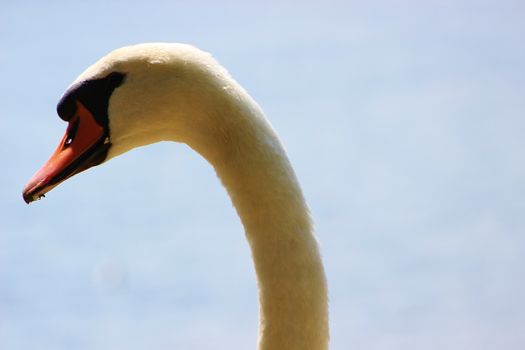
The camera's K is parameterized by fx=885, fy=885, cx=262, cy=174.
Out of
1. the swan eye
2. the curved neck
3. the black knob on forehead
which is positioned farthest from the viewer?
the swan eye

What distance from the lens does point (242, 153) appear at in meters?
3.02

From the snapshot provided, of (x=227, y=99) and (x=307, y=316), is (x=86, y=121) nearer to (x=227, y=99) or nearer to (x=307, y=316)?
(x=227, y=99)

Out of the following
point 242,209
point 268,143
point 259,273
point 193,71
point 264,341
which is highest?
point 193,71

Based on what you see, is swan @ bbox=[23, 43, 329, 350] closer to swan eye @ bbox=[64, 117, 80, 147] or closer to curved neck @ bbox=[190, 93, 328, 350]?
curved neck @ bbox=[190, 93, 328, 350]

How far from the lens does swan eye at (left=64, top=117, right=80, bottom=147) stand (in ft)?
11.1

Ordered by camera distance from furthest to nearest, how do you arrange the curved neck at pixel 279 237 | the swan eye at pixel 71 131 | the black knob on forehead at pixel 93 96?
the swan eye at pixel 71 131 < the black knob on forehead at pixel 93 96 < the curved neck at pixel 279 237

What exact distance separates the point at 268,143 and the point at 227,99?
0.67 ft

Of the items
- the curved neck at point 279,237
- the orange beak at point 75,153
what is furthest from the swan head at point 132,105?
the curved neck at point 279,237

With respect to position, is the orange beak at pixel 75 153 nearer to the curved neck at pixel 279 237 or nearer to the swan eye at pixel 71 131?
the swan eye at pixel 71 131

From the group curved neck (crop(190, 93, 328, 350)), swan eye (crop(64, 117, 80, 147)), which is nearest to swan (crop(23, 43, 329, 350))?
curved neck (crop(190, 93, 328, 350))

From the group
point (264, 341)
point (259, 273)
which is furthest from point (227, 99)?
point (264, 341)

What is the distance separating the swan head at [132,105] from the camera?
307cm

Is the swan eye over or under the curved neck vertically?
over

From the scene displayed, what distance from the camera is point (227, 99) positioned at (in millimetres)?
3018
